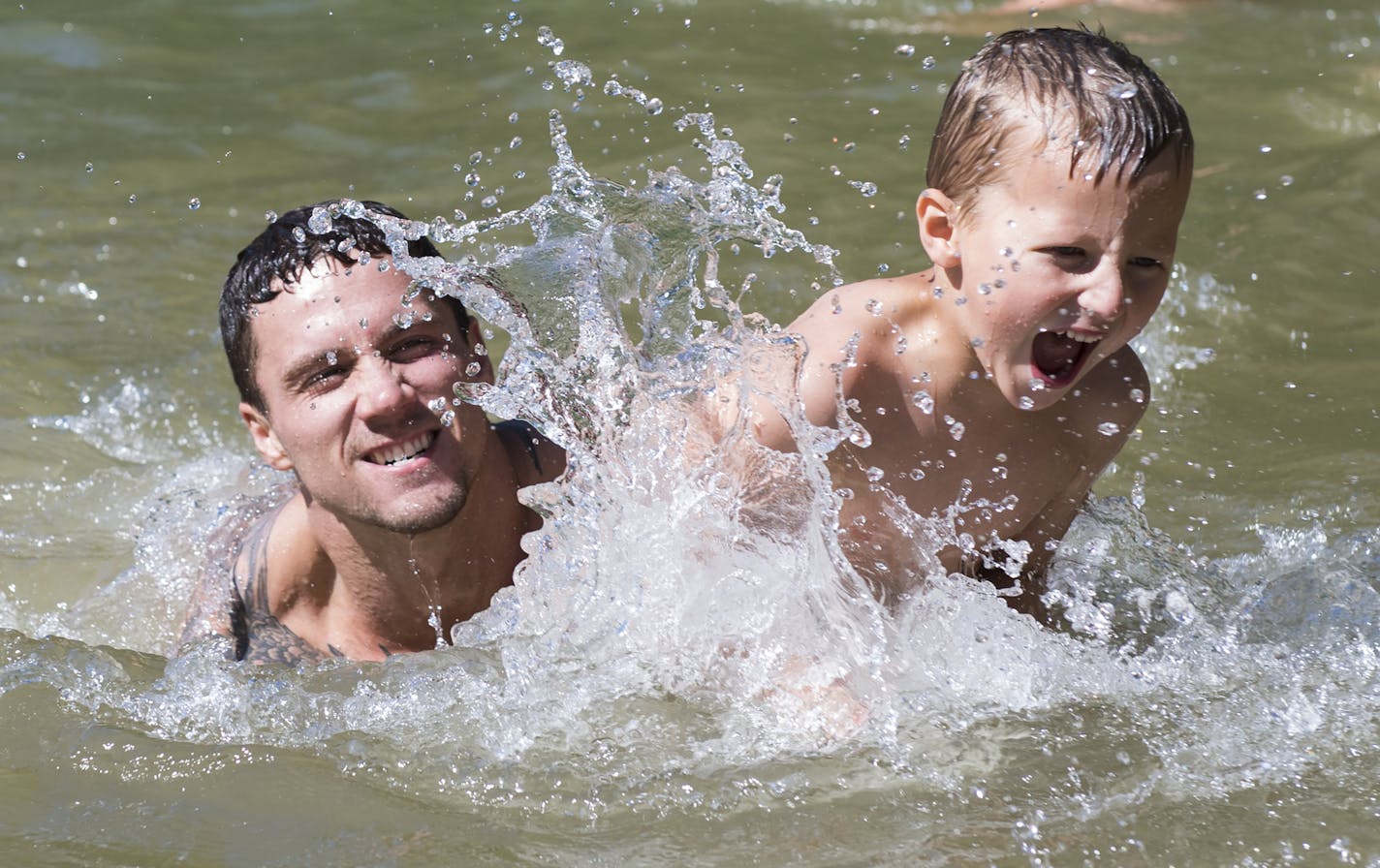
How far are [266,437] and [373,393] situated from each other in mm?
463

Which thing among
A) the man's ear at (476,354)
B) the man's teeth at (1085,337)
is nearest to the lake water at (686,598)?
the man's ear at (476,354)

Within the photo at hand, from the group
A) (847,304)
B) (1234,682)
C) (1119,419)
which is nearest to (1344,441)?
(1119,419)

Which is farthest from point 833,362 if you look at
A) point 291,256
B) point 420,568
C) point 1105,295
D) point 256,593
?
point 256,593

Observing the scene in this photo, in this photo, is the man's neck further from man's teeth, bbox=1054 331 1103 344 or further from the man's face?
man's teeth, bbox=1054 331 1103 344

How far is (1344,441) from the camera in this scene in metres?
4.77

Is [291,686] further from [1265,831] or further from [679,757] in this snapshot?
[1265,831]

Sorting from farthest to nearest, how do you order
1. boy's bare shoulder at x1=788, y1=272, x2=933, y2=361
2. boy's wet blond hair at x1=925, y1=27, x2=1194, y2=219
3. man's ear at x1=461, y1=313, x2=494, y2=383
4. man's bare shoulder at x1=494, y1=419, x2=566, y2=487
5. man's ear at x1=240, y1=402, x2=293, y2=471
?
man's bare shoulder at x1=494, y1=419, x2=566, y2=487 < man's ear at x1=240, y1=402, x2=293, y2=471 < man's ear at x1=461, y1=313, x2=494, y2=383 < boy's bare shoulder at x1=788, y1=272, x2=933, y2=361 < boy's wet blond hair at x1=925, y1=27, x2=1194, y2=219

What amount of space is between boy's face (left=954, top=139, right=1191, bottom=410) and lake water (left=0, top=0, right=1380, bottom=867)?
1.68 ft

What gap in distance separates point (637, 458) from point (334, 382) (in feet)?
2.29

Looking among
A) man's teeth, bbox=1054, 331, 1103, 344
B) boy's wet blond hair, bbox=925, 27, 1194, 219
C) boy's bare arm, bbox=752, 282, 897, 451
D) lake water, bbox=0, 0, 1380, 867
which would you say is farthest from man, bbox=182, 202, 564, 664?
man's teeth, bbox=1054, 331, 1103, 344

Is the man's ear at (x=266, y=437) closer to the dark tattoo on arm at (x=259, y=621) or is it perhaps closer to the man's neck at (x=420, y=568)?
the man's neck at (x=420, y=568)

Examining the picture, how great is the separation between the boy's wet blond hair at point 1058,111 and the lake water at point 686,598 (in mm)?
Result: 441

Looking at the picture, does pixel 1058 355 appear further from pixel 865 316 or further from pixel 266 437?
pixel 266 437

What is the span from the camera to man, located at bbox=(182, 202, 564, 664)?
3.71 meters
